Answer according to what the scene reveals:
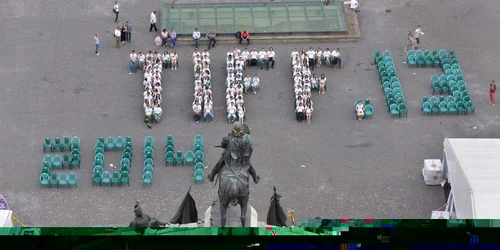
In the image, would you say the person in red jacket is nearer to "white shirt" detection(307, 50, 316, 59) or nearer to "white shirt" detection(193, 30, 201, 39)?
"white shirt" detection(193, 30, 201, 39)

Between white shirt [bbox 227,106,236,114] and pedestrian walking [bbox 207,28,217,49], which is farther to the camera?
pedestrian walking [bbox 207,28,217,49]

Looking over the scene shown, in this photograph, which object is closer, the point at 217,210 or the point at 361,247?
the point at 361,247

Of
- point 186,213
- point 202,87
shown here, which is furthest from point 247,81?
point 186,213

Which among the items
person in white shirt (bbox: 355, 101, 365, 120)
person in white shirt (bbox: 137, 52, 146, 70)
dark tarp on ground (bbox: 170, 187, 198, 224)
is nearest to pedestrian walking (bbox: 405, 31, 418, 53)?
person in white shirt (bbox: 355, 101, 365, 120)

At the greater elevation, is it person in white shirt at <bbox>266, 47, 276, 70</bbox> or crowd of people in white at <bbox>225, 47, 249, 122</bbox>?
person in white shirt at <bbox>266, 47, 276, 70</bbox>

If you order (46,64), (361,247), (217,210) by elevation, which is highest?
(46,64)

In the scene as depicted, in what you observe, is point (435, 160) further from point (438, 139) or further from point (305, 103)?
point (305, 103)

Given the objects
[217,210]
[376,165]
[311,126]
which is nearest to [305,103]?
[311,126]

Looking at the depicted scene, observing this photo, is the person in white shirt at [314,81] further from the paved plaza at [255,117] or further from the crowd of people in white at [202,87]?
the crowd of people in white at [202,87]
